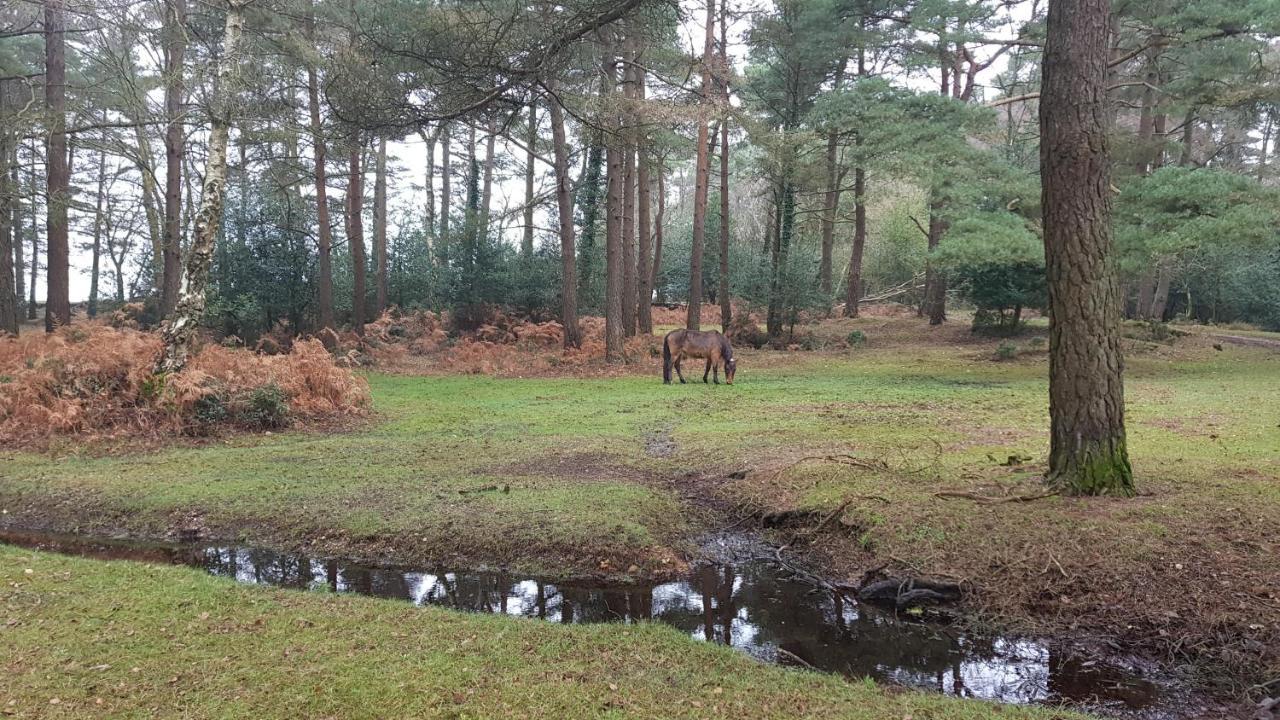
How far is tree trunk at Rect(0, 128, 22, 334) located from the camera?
12148 millimetres

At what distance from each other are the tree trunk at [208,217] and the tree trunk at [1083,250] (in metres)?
10.0

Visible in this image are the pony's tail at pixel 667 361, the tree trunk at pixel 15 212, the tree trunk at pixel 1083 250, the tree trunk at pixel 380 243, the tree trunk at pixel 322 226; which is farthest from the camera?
the tree trunk at pixel 380 243

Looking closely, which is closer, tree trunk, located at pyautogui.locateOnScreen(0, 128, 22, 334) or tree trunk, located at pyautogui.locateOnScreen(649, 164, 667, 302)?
tree trunk, located at pyautogui.locateOnScreen(0, 128, 22, 334)

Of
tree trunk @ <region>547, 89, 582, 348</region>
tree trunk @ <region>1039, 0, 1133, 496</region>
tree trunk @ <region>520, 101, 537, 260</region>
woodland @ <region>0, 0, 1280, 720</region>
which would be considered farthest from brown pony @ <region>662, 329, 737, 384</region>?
tree trunk @ <region>1039, 0, 1133, 496</region>

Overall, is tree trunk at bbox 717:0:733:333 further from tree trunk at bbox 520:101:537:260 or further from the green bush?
the green bush

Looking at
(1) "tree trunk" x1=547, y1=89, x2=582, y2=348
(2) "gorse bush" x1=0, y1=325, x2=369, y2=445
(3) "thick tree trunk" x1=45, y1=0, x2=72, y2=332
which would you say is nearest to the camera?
(2) "gorse bush" x1=0, y1=325, x2=369, y2=445

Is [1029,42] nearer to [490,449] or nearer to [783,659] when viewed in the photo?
[490,449]

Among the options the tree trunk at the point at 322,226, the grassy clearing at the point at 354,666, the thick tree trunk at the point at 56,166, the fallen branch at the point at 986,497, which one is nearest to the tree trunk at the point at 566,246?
the tree trunk at the point at 322,226

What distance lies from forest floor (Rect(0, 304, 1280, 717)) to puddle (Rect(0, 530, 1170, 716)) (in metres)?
0.25

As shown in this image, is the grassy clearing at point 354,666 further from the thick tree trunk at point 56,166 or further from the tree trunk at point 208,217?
the thick tree trunk at point 56,166

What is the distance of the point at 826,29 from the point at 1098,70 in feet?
59.8

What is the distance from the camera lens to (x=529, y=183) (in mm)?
31109

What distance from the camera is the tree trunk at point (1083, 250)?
5488 millimetres

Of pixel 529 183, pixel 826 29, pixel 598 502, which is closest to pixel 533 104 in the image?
pixel 598 502
